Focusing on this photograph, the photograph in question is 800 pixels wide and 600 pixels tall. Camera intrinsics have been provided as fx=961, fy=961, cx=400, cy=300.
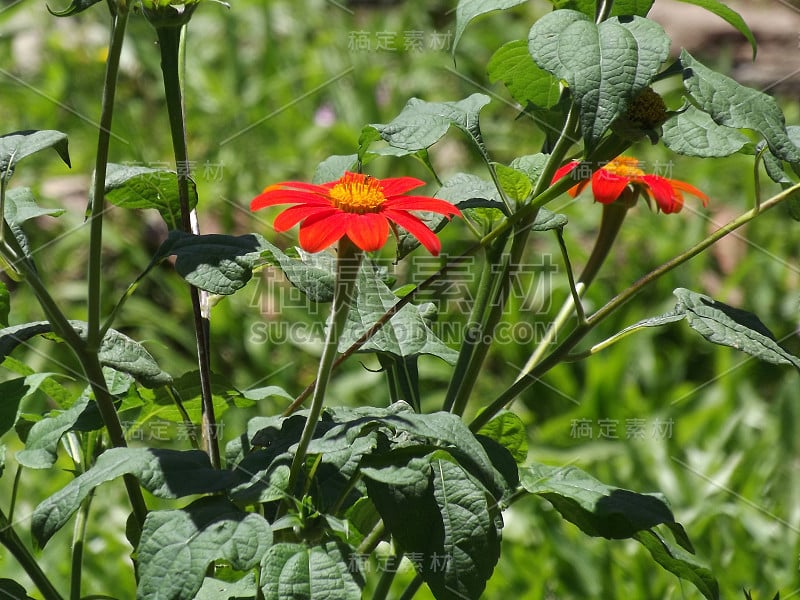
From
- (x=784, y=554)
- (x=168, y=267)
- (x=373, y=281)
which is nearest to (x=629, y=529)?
(x=373, y=281)

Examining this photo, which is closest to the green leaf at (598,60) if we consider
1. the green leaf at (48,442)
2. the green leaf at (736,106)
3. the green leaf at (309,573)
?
the green leaf at (736,106)

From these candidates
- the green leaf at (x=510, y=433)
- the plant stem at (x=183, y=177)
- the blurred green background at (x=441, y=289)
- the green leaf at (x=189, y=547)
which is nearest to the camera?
the green leaf at (x=189, y=547)

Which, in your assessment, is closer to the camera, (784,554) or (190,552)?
(190,552)

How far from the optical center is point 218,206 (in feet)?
7.17

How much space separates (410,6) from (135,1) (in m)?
2.36

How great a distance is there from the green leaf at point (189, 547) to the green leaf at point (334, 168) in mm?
286

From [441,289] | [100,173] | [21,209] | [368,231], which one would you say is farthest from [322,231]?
[441,289]

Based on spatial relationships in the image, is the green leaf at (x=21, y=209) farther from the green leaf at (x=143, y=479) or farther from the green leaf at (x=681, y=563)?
the green leaf at (x=681, y=563)

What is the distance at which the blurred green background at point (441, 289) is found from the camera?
4.83 ft

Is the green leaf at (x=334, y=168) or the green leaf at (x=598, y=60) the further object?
the green leaf at (x=334, y=168)

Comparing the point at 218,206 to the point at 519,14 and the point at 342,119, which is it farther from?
the point at 519,14

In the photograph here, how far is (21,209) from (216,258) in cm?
17

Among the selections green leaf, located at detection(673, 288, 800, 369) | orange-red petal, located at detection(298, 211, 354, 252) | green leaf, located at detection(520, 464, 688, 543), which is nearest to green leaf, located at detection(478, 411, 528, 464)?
green leaf, located at detection(520, 464, 688, 543)

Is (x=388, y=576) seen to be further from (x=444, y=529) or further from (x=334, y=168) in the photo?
(x=334, y=168)
